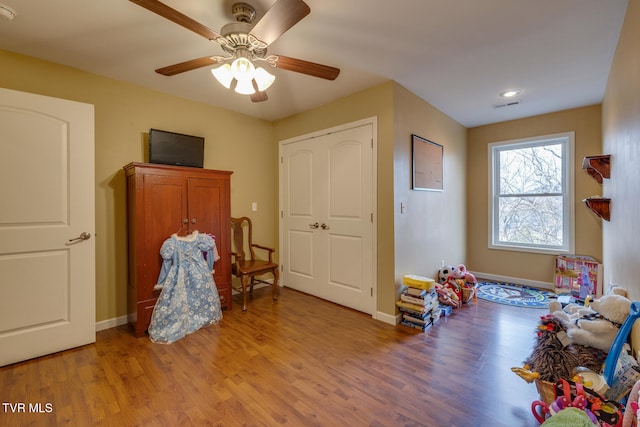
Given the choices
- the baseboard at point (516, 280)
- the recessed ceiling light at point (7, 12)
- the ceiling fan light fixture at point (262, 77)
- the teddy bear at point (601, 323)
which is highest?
the recessed ceiling light at point (7, 12)

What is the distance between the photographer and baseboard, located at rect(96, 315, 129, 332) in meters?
2.63

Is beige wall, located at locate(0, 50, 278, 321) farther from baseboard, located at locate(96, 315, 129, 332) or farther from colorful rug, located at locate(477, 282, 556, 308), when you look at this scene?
colorful rug, located at locate(477, 282, 556, 308)

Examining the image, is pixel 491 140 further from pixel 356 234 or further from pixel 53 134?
pixel 53 134

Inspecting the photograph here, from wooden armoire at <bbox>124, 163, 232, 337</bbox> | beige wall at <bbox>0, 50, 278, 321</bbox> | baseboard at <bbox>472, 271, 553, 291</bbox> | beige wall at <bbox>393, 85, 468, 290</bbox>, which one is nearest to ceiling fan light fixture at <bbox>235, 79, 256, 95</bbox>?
wooden armoire at <bbox>124, 163, 232, 337</bbox>

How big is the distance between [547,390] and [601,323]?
47cm

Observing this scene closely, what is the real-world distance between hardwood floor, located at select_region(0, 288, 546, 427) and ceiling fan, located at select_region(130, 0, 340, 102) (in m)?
2.01

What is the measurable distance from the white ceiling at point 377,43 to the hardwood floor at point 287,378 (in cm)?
245

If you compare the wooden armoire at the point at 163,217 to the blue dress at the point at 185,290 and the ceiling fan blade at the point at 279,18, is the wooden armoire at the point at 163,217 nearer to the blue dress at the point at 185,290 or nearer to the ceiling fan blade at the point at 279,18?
the blue dress at the point at 185,290

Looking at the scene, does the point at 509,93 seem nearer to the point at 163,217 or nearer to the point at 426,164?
the point at 426,164

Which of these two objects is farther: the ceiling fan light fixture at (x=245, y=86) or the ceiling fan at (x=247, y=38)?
the ceiling fan light fixture at (x=245, y=86)

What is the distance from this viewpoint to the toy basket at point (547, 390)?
4.65 ft

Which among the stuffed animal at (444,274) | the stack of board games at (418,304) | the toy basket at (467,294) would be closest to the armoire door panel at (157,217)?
the stack of board games at (418,304)

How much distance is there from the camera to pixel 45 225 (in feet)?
7.11

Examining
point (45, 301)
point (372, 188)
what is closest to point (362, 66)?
point (372, 188)
